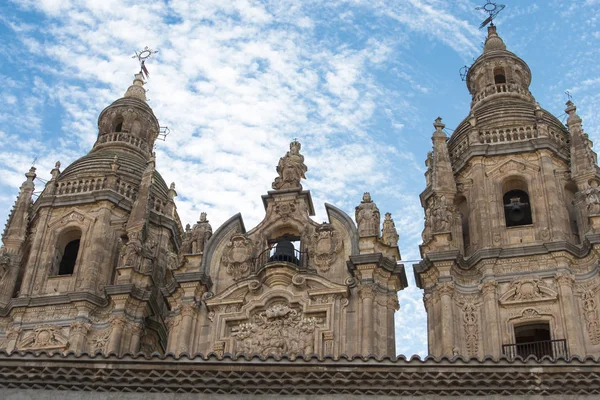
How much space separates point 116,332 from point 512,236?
12252mm

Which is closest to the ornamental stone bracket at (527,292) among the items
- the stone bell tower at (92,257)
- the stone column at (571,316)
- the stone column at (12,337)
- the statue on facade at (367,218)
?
the stone column at (571,316)

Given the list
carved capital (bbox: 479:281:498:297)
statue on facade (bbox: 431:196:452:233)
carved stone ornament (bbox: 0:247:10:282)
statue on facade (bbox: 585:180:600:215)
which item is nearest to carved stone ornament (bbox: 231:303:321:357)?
carved capital (bbox: 479:281:498:297)

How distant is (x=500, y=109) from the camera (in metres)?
33.8

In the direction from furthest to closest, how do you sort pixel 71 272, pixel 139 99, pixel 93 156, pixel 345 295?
1. pixel 139 99
2. pixel 93 156
3. pixel 71 272
4. pixel 345 295

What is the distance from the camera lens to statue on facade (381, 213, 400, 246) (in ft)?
94.4

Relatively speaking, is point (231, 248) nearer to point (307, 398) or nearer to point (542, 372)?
point (307, 398)

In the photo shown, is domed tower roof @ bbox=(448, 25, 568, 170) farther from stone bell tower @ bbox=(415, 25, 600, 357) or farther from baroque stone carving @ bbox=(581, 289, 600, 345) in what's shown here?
baroque stone carving @ bbox=(581, 289, 600, 345)

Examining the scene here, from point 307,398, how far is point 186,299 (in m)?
10.9

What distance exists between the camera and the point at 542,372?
17.0 meters

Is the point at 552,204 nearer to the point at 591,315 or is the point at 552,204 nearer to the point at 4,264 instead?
the point at 591,315

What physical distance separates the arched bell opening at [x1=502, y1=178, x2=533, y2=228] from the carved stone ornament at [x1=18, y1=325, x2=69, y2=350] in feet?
46.3

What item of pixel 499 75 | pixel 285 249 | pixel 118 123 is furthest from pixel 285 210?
pixel 118 123

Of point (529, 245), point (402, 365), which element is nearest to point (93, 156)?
point (529, 245)

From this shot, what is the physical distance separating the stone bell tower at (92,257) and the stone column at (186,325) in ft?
9.02
